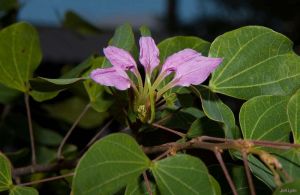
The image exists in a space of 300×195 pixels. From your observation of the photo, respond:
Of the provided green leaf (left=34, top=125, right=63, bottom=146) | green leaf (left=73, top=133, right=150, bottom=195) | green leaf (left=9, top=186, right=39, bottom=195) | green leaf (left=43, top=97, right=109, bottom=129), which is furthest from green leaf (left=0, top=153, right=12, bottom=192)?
green leaf (left=43, top=97, right=109, bottom=129)

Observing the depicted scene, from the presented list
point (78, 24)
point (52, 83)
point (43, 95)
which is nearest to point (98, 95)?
point (43, 95)

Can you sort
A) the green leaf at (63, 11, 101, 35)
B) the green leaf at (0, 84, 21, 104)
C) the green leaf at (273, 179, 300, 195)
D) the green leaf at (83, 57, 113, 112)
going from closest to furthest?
the green leaf at (273, 179, 300, 195) < the green leaf at (83, 57, 113, 112) < the green leaf at (0, 84, 21, 104) < the green leaf at (63, 11, 101, 35)

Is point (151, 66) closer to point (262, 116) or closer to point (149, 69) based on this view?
point (149, 69)

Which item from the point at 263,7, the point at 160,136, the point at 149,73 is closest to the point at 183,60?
the point at 149,73

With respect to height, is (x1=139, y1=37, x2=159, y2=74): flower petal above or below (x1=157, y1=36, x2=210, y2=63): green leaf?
above

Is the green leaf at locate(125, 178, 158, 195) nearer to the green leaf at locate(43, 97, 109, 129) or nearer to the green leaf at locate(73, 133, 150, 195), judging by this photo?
the green leaf at locate(73, 133, 150, 195)

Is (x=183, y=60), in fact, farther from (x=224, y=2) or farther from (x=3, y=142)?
(x=224, y=2)
